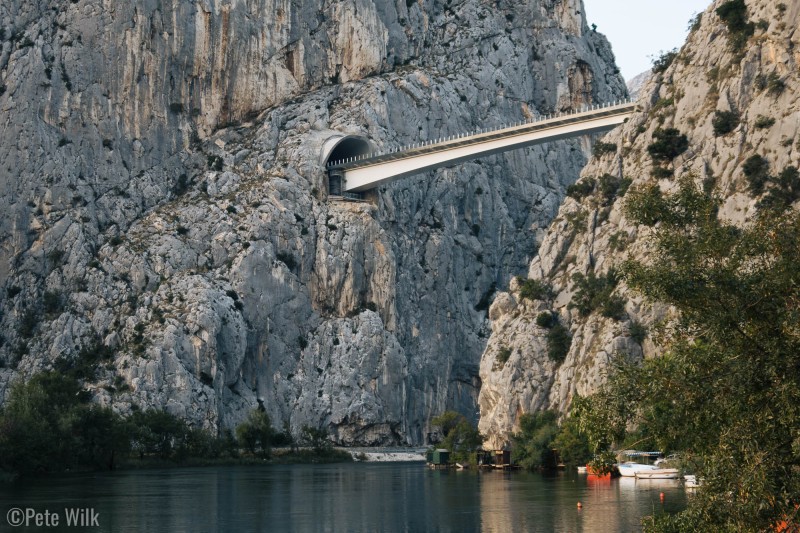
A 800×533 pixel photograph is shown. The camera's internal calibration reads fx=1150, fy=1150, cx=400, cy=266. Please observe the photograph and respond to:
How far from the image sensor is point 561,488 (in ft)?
196

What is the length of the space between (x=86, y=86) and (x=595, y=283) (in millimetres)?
59539

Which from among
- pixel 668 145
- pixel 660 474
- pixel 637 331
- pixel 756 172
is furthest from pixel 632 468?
pixel 668 145

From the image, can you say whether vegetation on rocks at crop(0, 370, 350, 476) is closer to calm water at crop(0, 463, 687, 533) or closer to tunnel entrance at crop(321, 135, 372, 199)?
calm water at crop(0, 463, 687, 533)

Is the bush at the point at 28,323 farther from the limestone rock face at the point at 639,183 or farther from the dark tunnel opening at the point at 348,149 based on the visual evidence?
the limestone rock face at the point at 639,183

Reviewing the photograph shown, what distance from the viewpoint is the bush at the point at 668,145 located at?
7912 cm

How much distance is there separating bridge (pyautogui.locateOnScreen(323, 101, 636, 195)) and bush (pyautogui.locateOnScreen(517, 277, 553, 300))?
1583 cm

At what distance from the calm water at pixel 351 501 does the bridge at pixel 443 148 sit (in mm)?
32476

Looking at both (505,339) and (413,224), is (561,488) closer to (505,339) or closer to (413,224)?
(505,339)

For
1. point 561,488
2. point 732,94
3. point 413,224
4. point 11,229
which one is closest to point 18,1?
point 11,229

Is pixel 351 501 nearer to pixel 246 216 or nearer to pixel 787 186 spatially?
pixel 787 186

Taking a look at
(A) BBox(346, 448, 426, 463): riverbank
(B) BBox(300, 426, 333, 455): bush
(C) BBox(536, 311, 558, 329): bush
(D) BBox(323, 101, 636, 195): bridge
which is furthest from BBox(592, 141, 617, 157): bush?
(B) BBox(300, 426, 333, 455): bush

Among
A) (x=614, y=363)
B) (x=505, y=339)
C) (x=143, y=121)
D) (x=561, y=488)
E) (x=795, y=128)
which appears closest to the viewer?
(x=614, y=363)

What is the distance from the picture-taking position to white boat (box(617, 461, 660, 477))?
67.1 m

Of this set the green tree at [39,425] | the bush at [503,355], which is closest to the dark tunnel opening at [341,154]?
the bush at [503,355]
